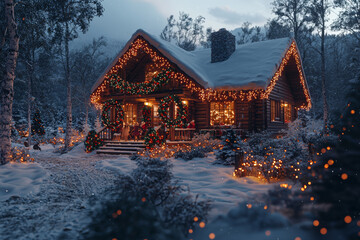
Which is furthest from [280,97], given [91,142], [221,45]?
[91,142]

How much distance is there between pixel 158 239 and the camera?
3.09 m

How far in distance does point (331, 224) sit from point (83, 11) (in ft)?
68.2

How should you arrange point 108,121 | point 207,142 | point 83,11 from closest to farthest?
point 207,142 → point 108,121 → point 83,11

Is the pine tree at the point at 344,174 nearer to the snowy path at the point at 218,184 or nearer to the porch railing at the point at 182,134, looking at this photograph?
the snowy path at the point at 218,184

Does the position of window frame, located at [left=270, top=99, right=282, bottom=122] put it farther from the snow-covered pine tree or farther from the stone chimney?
the snow-covered pine tree

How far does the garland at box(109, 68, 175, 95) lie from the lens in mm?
16391

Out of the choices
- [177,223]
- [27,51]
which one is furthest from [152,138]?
[27,51]

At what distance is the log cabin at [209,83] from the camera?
15.7 meters

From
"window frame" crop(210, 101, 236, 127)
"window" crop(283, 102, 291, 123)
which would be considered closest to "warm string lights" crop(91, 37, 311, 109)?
"window frame" crop(210, 101, 236, 127)

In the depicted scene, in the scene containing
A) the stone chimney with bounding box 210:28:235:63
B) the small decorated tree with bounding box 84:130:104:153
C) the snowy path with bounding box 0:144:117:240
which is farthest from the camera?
the stone chimney with bounding box 210:28:235:63

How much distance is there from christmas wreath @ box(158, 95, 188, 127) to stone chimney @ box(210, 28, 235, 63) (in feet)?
17.7

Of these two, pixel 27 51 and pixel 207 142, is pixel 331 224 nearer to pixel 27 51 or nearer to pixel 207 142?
pixel 207 142

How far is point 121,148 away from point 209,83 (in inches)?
250

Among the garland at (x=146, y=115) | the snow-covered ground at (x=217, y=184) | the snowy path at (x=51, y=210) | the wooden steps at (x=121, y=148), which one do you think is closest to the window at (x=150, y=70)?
the garland at (x=146, y=115)
